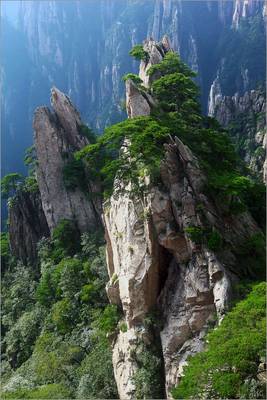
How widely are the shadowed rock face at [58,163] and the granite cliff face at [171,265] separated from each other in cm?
1524

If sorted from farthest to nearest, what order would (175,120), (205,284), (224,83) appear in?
1. (224,83)
2. (175,120)
3. (205,284)

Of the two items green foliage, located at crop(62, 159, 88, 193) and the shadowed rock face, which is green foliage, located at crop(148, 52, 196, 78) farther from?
green foliage, located at crop(62, 159, 88, 193)

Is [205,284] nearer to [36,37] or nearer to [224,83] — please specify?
[224,83]

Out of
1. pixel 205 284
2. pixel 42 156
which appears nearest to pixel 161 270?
pixel 205 284

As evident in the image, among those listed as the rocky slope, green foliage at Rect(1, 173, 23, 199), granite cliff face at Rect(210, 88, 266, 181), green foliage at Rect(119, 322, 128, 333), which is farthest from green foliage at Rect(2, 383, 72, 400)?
the rocky slope

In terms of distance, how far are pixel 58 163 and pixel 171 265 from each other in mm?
19876

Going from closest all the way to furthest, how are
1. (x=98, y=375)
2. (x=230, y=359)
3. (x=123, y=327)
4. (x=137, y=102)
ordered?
Answer: (x=230, y=359), (x=123, y=327), (x=98, y=375), (x=137, y=102)

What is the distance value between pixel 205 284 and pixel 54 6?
11879cm

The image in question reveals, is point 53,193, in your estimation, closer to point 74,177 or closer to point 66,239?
point 74,177

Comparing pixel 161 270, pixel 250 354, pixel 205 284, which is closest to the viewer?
pixel 250 354

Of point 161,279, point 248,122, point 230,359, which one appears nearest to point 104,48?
point 248,122

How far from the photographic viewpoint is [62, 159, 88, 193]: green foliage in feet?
129

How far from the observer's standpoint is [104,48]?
117000 millimetres

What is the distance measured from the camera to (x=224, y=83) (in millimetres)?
92938
